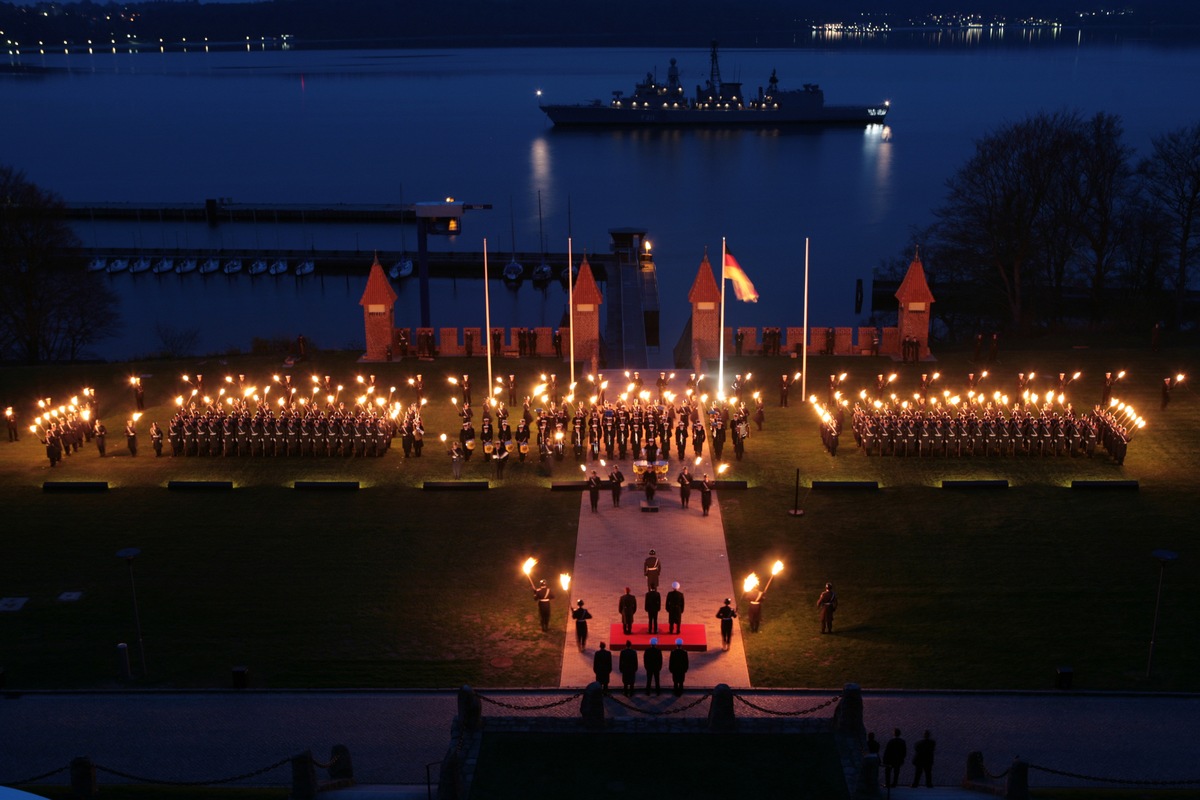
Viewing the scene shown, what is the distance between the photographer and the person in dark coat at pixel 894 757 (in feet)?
50.0

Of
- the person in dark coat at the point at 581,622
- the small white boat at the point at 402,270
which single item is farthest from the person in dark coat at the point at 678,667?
the small white boat at the point at 402,270

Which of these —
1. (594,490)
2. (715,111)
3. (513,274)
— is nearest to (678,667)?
(594,490)

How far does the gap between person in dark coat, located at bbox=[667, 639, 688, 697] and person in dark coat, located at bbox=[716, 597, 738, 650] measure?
1.74 meters

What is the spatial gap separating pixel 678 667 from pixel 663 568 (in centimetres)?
529

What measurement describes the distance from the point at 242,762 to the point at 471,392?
20.2 meters

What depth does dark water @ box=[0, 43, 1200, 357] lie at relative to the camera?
7112cm

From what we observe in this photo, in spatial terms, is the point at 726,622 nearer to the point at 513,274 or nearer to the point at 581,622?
the point at 581,622

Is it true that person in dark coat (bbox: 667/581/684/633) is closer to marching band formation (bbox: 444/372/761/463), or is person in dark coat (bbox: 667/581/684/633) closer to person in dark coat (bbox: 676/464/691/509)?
person in dark coat (bbox: 676/464/691/509)

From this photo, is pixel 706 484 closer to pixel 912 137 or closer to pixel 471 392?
pixel 471 392

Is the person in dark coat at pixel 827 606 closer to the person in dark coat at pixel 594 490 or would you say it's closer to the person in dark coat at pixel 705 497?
the person in dark coat at pixel 705 497

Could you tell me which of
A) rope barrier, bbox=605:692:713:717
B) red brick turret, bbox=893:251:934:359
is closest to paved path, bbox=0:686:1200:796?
rope barrier, bbox=605:692:713:717

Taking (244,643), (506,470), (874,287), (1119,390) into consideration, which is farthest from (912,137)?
(244,643)

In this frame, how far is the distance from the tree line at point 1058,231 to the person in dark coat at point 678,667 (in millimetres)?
35642

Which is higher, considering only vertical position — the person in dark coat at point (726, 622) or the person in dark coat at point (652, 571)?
the person in dark coat at point (652, 571)
